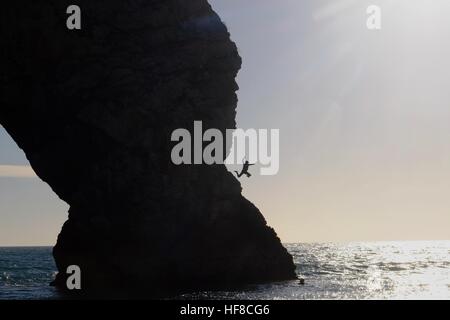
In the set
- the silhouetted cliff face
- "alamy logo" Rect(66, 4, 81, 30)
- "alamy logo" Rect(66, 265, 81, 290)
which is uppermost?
"alamy logo" Rect(66, 4, 81, 30)

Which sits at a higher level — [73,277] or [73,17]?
[73,17]

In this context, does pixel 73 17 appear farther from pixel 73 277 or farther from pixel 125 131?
pixel 73 277

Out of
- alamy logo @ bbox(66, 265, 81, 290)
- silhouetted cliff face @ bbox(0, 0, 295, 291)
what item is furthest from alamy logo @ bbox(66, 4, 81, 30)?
alamy logo @ bbox(66, 265, 81, 290)

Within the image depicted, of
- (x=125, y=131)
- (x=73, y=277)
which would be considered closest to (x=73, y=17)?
(x=125, y=131)

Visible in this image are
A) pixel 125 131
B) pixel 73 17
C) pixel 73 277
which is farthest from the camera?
pixel 73 277

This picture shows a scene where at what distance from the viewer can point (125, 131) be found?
49500mm

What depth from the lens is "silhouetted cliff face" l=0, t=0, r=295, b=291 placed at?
48.0 m

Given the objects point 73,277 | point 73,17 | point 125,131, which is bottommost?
point 73,277

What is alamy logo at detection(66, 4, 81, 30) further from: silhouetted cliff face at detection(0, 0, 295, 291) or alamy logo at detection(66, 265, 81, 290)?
alamy logo at detection(66, 265, 81, 290)

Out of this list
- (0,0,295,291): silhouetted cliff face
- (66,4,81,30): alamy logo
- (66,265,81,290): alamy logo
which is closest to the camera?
(66,4,81,30): alamy logo

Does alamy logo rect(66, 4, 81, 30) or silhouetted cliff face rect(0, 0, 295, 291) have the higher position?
alamy logo rect(66, 4, 81, 30)

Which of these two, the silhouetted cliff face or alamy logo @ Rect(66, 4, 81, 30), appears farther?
the silhouetted cliff face
